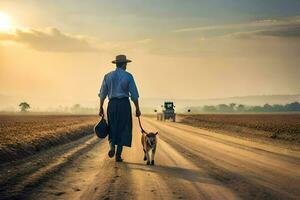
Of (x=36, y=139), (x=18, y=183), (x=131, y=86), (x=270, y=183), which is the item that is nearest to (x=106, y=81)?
(x=131, y=86)

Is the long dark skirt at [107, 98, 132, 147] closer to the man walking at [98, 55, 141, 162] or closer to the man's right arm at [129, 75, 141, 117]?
the man walking at [98, 55, 141, 162]

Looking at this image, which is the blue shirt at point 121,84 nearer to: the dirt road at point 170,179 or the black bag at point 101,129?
the black bag at point 101,129

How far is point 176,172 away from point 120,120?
2.80m

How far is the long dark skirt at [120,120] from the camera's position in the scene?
1220 cm

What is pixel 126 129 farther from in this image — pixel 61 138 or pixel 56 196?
pixel 61 138

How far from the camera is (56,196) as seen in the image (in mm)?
7184

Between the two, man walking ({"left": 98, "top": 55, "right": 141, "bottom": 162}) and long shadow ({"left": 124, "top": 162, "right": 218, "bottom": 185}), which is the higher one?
man walking ({"left": 98, "top": 55, "right": 141, "bottom": 162})

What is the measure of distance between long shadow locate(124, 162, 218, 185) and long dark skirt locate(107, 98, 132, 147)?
919 mm

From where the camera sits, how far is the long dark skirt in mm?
12195

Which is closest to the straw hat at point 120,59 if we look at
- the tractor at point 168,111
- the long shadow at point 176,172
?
the long shadow at point 176,172

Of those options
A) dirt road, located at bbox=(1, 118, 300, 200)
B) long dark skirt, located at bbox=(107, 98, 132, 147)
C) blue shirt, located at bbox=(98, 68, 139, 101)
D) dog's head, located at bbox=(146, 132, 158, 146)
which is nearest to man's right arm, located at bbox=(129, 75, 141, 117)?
blue shirt, located at bbox=(98, 68, 139, 101)

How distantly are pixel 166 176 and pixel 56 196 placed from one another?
2.84 meters

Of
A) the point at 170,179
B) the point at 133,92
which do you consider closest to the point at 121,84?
the point at 133,92

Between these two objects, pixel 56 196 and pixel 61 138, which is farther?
pixel 61 138
